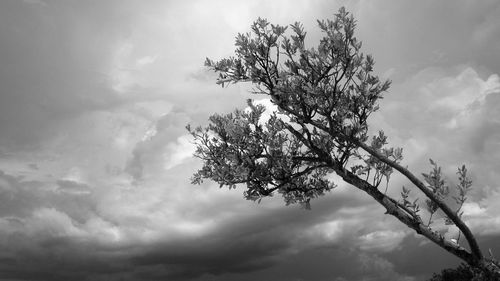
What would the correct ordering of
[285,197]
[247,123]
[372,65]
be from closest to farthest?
1. [372,65]
2. [247,123]
3. [285,197]

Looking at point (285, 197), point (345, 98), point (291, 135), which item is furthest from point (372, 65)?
point (285, 197)

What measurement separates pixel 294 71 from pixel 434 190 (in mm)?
7560

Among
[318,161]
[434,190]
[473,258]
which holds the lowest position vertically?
[473,258]

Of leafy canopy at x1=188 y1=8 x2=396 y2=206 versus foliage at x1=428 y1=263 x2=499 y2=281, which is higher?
leafy canopy at x1=188 y1=8 x2=396 y2=206

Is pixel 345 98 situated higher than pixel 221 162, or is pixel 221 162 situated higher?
pixel 345 98

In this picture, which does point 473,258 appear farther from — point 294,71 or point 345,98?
point 294,71

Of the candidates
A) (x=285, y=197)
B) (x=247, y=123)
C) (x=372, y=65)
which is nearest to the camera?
(x=372, y=65)

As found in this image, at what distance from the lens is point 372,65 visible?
16.2 m

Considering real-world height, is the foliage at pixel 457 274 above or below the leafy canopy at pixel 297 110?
below

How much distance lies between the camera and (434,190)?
16.9m

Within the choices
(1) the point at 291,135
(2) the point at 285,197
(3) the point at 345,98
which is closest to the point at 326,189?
(2) the point at 285,197

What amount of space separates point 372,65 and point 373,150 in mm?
3398

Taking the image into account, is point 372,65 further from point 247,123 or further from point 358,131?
point 247,123

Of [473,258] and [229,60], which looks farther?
[229,60]
